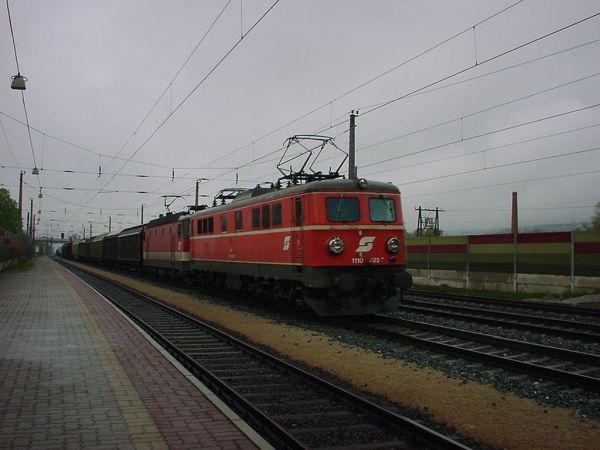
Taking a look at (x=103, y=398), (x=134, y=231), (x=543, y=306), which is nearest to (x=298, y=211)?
(x=103, y=398)

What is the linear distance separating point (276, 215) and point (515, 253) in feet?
34.6

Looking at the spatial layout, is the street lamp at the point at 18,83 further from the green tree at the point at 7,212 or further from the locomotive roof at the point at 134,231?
the green tree at the point at 7,212

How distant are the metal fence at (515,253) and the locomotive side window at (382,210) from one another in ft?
26.6

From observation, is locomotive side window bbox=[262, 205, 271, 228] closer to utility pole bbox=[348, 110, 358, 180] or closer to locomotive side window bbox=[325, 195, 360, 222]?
locomotive side window bbox=[325, 195, 360, 222]

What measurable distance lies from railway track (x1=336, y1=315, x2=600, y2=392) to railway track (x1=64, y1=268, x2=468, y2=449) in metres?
2.94

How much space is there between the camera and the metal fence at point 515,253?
18047 mm

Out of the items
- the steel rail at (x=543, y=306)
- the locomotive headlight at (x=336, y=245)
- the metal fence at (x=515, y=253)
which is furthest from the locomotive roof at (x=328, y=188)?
the metal fence at (x=515, y=253)

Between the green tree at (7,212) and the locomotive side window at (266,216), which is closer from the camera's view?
the locomotive side window at (266,216)

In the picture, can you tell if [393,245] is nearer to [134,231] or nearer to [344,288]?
[344,288]

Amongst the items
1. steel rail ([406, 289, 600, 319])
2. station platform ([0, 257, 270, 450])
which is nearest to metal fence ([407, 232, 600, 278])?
steel rail ([406, 289, 600, 319])

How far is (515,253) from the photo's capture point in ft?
67.2

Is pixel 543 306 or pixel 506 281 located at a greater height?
pixel 506 281

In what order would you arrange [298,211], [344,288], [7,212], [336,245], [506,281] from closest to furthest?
[344,288]
[336,245]
[298,211]
[506,281]
[7,212]

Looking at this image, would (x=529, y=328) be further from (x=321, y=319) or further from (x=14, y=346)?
(x=14, y=346)
